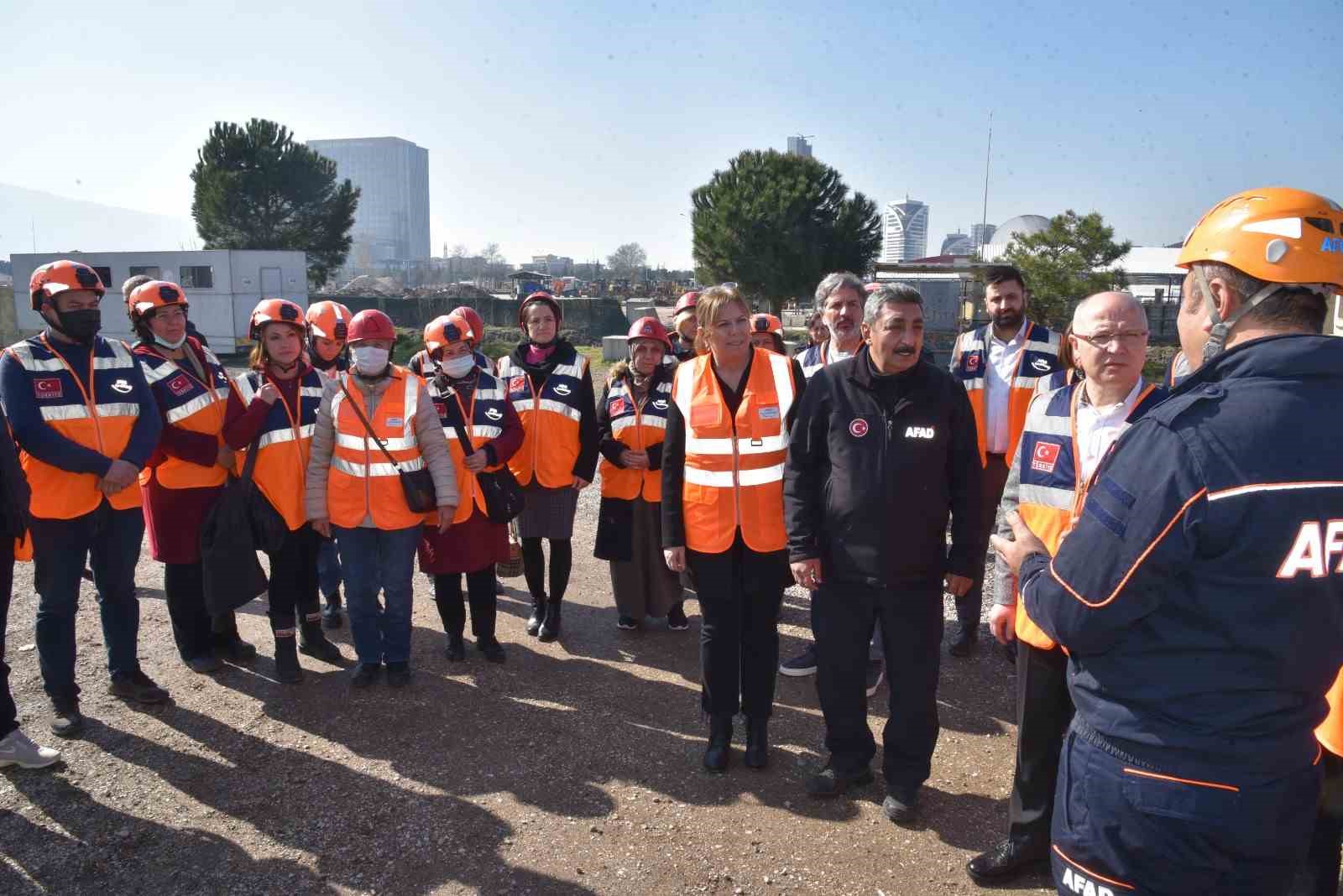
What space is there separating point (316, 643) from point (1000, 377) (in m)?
4.35

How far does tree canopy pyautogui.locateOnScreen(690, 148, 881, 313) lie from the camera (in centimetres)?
3700

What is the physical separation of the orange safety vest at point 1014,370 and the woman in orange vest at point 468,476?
2.71m

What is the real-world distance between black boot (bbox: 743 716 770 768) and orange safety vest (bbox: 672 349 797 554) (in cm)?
82

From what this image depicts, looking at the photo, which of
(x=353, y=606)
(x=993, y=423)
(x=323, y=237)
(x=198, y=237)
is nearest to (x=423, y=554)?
(x=353, y=606)

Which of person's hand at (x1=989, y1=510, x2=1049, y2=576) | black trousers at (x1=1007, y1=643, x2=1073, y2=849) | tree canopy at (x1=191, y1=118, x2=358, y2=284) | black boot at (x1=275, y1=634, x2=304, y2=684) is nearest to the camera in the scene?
person's hand at (x1=989, y1=510, x2=1049, y2=576)

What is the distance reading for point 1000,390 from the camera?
493 centimetres

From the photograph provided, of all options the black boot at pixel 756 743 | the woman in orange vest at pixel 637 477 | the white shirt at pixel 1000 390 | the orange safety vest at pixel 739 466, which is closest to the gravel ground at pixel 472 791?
the black boot at pixel 756 743

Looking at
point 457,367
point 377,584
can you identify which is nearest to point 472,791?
point 377,584

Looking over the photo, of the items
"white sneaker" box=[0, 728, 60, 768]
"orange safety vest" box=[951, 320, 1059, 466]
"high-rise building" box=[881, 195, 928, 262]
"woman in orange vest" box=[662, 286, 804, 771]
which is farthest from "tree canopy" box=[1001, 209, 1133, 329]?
"high-rise building" box=[881, 195, 928, 262]

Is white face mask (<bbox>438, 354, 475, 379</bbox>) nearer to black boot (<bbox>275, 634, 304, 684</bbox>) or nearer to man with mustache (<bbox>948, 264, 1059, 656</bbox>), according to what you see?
black boot (<bbox>275, 634, 304, 684</bbox>)

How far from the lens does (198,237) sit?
1748 inches

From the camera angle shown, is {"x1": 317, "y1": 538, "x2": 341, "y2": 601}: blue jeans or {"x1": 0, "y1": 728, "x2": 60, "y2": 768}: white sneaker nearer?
{"x1": 0, "y1": 728, "x2": 60, "y2": 768}: white sneaker

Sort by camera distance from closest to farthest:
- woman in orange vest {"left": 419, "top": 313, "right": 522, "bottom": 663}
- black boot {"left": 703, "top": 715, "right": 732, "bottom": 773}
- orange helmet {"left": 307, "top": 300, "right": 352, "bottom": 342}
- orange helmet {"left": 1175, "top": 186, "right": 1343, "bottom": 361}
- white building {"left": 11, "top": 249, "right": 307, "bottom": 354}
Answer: orange helmet {"left": 1175, "top": 186, "right": 1343, "bottom": 361}
black boot {"left": 703, "top": 715, "right": 732, "bottom": 773}
woman in orange vest {"left": 419, "top": 313, "right": 522, "bottom": 663}
orange helmet {"left": 307, "top": 300, "right": 352, "bottom": 342}
white building {"left": 11, "top": 249, "right": 307, "bottom": 354}

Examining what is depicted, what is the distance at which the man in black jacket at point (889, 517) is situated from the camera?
3227 millimetres
